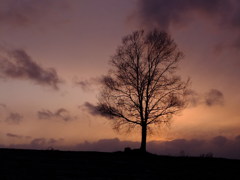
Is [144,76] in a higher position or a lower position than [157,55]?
lower

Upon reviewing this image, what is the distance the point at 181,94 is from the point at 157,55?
462cm

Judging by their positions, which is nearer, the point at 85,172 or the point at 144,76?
the point at 85,172

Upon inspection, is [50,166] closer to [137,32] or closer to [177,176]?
[177,176]

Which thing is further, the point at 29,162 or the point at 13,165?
the point at 29,162

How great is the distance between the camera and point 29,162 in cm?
1759

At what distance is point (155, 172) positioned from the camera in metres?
16.6

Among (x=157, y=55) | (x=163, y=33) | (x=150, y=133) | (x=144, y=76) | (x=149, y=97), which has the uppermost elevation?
(x=163, y=33)

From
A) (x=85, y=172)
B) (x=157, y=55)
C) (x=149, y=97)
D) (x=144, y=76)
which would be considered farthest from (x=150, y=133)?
(x=85, y=172)

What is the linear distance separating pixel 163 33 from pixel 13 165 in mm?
21169

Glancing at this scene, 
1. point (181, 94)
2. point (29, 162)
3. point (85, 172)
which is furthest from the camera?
point (181, 94)

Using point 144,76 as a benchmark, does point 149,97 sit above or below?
below

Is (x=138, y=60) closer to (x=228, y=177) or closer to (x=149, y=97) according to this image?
(x=149, y=97)

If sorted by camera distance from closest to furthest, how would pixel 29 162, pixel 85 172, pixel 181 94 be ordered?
pixel 85 172
pixel 29 162
pixel 181 94

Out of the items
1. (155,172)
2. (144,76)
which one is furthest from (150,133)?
(155,172)
